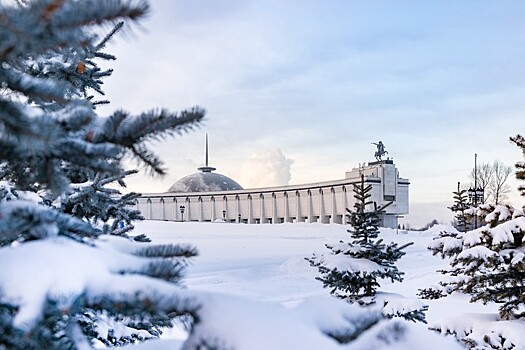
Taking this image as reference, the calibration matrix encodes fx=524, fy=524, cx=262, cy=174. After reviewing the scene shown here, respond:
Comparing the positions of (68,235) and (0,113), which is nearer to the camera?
(0,113)

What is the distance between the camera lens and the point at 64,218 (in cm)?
138

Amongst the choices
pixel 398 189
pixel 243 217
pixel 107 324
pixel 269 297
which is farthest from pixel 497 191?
pixel 107 324

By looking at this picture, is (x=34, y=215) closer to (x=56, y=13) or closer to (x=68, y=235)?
(x=68, y=235)

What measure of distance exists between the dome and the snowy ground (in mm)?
23681

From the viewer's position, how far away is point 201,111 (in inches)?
52.8

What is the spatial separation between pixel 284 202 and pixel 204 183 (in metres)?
Result: 12.5

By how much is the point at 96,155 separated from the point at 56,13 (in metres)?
0.37

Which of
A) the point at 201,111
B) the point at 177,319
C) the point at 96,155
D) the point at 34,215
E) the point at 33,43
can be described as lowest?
the point at 177,319

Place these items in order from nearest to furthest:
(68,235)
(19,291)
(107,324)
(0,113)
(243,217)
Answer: (19,291) → (0,113) → (68,235) → (107,324) → (243,217)

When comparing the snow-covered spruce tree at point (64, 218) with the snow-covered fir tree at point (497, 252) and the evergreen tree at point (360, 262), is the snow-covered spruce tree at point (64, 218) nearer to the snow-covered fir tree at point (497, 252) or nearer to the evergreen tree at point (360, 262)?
the evergreen tree at point (360, 262)

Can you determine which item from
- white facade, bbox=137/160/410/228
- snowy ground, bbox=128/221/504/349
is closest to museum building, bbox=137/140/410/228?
white facade, bbox=137/160/410/228

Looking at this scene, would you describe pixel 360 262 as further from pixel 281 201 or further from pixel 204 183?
pixel 204 183

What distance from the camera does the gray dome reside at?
59688 mm

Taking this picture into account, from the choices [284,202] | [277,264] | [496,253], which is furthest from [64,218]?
[284,202]
